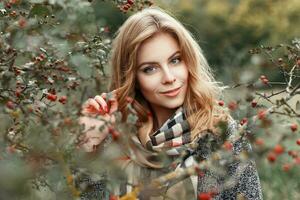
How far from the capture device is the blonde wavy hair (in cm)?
247

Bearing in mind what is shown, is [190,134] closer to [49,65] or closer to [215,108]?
[215,108]

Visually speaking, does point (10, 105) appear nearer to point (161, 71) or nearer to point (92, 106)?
point (92, 106)

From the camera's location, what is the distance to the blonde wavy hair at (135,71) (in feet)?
8.09

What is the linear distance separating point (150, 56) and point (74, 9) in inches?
36.2

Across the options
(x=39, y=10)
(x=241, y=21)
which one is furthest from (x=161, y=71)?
(x=241, y=21)

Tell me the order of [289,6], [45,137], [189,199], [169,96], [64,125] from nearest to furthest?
1. [45,137]
2. [64,125]
3. [189,199]
4. [169,96]
5. [289,6]

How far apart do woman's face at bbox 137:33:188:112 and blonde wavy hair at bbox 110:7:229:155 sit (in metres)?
0.03

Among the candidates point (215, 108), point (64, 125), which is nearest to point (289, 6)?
point (215, 108)

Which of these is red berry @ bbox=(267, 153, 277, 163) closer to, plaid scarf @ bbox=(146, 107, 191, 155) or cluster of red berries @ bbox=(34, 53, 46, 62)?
cluster of red berries @ bbox=(34, 53, 46, 62)

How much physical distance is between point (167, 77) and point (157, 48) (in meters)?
0.16

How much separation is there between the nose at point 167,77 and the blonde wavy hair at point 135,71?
131mm

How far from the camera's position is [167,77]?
2.34 metres

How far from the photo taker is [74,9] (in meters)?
1.52

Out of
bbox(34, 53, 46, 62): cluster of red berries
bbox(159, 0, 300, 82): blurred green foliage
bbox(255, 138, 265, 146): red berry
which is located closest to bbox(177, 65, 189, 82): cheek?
bbox(34, 53, 46, 62): cluster of red berries
